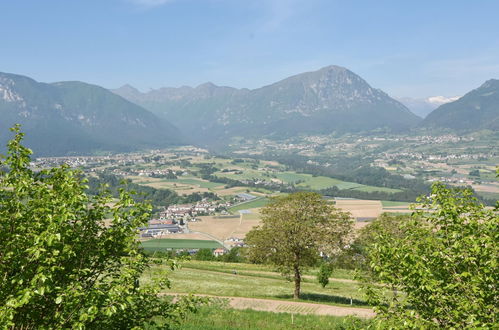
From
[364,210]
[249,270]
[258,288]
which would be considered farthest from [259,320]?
[364,210]

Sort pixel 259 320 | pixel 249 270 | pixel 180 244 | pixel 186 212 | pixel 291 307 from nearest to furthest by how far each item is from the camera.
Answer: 1. pixel 259 320
2. pixel 291 307
3. pixel 249 270
4. pixel 180 244
5. pixel 186 212

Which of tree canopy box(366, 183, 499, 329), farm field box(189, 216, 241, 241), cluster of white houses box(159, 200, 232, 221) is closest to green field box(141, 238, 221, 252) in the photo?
farm field box(189, 216, 241, 241)

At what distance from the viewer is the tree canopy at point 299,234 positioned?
122ft

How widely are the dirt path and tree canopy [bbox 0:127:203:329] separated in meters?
24.8

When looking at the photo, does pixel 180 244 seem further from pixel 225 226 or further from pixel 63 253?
pixel 63 253

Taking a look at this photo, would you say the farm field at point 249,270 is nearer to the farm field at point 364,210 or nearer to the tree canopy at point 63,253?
the tree canopy at point 63,253

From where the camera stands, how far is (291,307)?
33.9m

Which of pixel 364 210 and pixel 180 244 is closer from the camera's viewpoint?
pixel 180 244

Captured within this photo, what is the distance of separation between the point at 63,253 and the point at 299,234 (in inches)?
1244

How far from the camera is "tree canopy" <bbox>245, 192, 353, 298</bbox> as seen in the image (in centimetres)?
3716

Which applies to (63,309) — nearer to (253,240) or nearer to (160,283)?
(160,283)

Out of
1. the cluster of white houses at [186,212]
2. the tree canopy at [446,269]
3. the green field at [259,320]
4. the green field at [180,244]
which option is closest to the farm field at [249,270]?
the green field at [259,320]

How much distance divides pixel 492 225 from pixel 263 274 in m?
55.5

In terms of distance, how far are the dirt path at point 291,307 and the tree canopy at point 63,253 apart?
2484cm
